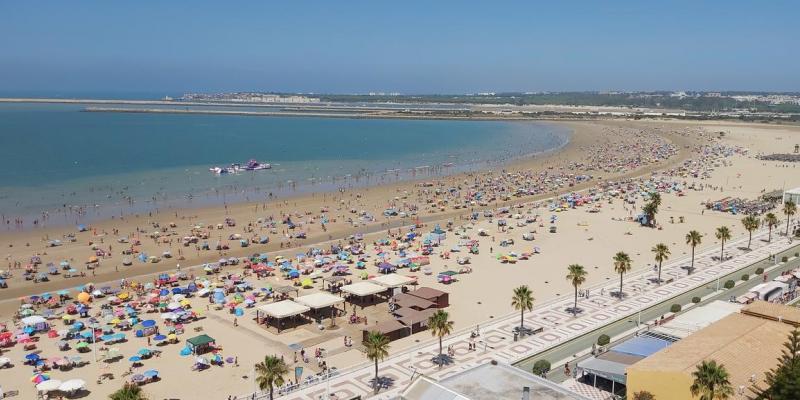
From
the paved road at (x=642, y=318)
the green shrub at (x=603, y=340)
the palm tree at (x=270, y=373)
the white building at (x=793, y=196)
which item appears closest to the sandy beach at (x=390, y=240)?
the palm tree at (x=270, y=373)

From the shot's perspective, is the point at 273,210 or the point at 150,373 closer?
the point at 150,373

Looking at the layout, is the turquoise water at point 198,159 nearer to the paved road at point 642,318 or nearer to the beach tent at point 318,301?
the beach tent at point 318,301

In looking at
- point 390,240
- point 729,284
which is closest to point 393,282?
point 390,240

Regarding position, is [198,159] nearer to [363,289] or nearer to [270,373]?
[363,289]

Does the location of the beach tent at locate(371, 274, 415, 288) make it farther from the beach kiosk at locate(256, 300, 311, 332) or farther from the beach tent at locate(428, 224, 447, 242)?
the beach tent at locate(428, 224, 447, 242)

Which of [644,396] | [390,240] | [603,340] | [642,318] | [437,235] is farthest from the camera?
[437,235]

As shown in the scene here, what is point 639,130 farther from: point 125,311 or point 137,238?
point 125,311

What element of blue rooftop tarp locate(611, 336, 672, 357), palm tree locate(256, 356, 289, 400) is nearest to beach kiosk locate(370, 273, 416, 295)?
blue rooftop tarp locate(611, 336, 672, 357)
